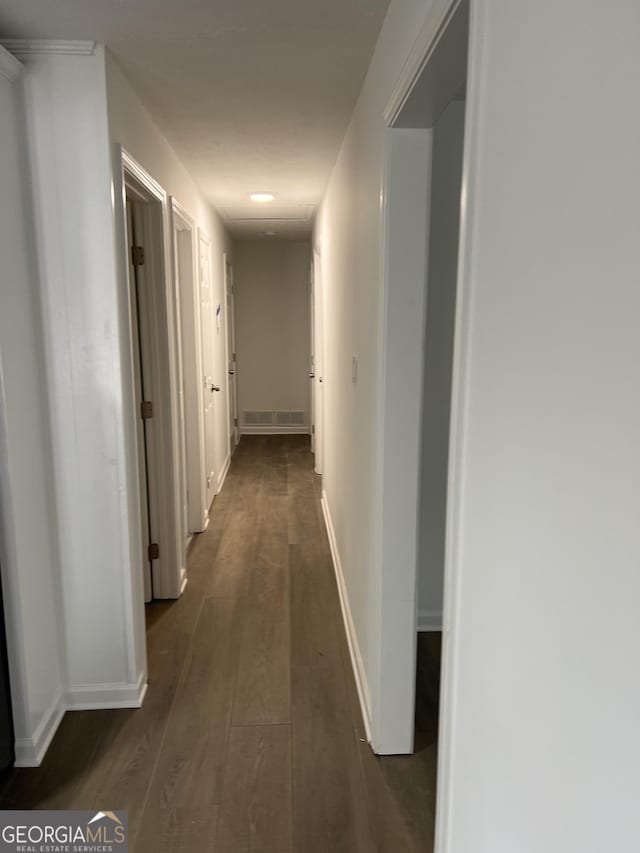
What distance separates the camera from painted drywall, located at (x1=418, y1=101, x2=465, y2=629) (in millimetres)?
2748

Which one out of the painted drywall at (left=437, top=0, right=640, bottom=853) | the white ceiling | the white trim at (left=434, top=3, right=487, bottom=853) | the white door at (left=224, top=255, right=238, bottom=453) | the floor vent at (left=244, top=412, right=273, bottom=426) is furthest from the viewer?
the floor vent at (left=244, top=412, right=273, bottom=426)

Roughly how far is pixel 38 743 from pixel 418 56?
237 cm

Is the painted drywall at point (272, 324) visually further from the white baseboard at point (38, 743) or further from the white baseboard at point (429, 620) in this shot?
the white baseboard at point (38, 743)

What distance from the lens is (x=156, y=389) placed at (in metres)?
3.20

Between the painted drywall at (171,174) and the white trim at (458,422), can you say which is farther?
the painted drywall at (171,174)

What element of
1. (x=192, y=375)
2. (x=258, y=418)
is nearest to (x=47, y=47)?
(x=192, y=375)

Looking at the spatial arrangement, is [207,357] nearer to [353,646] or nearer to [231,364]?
[231,364]

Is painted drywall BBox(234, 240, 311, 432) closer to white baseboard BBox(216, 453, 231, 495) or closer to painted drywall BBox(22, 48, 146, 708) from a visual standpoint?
white baseboard BBox(216, 453, 231, 495)

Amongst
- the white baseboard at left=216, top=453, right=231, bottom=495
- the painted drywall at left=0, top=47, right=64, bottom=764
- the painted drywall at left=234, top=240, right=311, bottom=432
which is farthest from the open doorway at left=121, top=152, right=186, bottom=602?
the painted drywall at left=234, top=240, right=311, bottom=432

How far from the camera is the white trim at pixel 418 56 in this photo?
1149 mm

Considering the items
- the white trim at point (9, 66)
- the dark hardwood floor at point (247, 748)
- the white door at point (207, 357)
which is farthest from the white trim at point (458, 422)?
the white door at point (207, 357)

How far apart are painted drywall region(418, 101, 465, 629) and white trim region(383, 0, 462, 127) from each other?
3.47 ft

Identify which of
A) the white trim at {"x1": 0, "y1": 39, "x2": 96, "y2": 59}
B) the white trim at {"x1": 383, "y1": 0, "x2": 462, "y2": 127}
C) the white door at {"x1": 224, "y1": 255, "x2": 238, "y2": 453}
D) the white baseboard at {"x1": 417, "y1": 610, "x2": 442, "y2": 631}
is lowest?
the white baseboard at {"x1": 417, "y1": 610, "x2": 442, "y2": 631}

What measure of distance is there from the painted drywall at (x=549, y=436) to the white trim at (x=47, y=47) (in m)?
1.61
